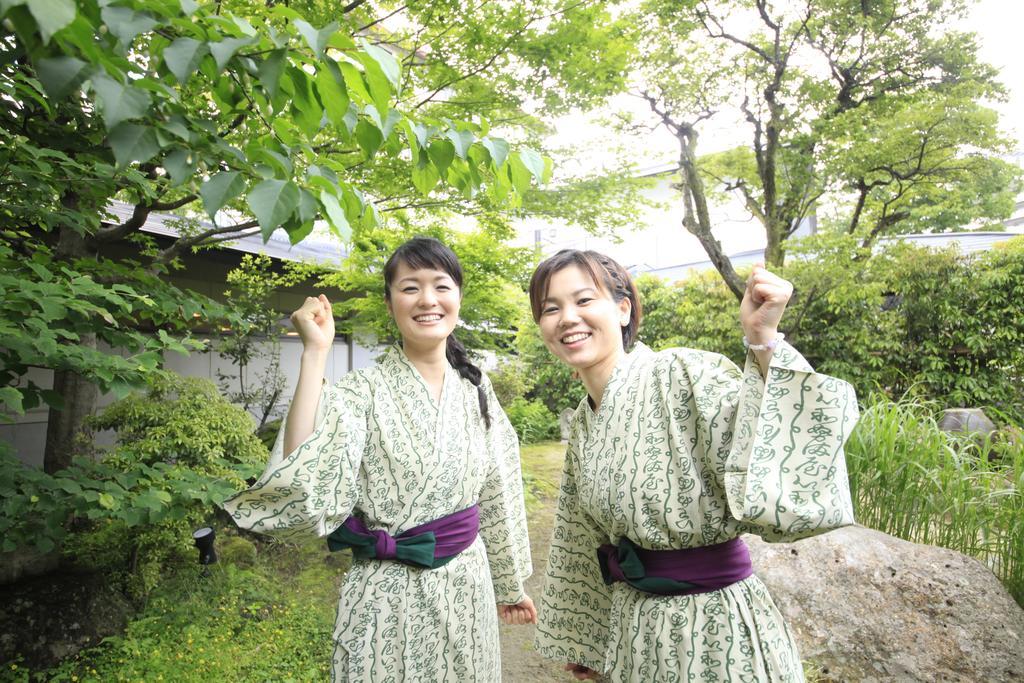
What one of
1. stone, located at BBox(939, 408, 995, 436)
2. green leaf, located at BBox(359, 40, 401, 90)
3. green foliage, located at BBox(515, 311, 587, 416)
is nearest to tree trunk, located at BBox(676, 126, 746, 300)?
stone, located at BBox(939, 408, 995, 436)

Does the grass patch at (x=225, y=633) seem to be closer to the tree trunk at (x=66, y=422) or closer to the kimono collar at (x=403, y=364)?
the tree trunk at (x=66, y=422)

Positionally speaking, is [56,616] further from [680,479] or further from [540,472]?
[540,472]

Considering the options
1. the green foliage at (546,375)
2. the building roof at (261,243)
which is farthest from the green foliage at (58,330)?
the green foliage at (546,375)

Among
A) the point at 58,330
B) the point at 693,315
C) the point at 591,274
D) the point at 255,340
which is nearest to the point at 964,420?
the point at 693,315

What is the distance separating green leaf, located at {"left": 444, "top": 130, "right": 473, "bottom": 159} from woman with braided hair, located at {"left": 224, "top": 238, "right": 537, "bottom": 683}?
0.60m

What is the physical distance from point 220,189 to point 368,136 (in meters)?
0.40

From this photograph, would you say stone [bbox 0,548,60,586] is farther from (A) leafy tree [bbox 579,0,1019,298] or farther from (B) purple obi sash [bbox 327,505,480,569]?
(A) leafy tree [bbox 579,0,1019,298]

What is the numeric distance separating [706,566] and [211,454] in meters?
3.34

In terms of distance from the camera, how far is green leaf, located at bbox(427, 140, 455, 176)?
4.86ft

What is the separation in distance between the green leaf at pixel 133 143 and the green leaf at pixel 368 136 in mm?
447

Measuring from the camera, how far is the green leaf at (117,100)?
35.2 inches

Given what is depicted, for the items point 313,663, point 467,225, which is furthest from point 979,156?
point 313,663

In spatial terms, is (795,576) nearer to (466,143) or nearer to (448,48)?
(466,143)

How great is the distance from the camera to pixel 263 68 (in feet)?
3.43
